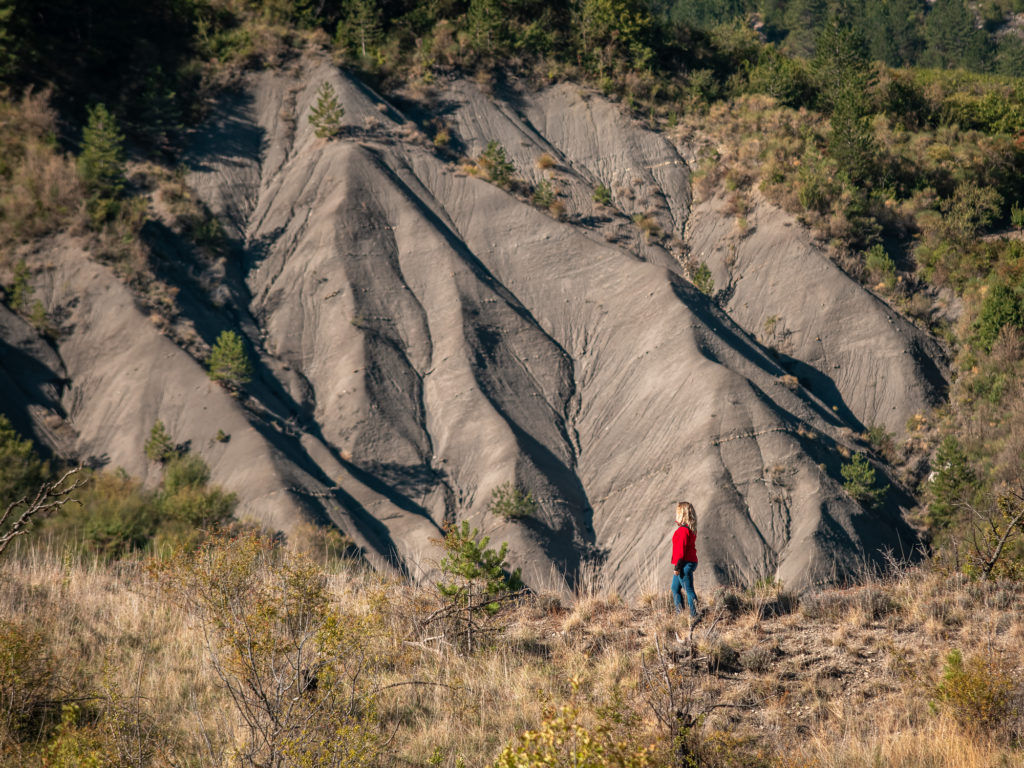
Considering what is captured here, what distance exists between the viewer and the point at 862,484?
1288 inches

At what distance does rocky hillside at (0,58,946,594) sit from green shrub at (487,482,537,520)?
0.49 metres

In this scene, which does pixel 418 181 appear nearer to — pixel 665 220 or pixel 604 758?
pixel 665 220

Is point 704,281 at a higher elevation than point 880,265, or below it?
below

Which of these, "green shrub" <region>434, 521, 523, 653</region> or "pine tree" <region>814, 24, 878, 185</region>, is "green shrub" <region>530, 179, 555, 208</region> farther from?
"green shrub" <region>434, 521, 523, 653</region>

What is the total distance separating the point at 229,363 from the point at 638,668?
32.5 m

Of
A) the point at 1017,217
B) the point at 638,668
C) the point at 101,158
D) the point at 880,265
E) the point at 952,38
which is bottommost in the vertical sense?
the point at 880,265

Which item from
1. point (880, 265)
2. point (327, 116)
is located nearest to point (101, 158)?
point (327, 116)

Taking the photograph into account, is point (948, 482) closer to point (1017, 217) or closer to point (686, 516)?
point (1017, 217)

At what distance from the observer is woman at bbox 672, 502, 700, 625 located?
37.0 ft

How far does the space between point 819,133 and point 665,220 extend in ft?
37.3

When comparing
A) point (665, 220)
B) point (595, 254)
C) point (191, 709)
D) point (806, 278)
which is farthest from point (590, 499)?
point (191, 709)

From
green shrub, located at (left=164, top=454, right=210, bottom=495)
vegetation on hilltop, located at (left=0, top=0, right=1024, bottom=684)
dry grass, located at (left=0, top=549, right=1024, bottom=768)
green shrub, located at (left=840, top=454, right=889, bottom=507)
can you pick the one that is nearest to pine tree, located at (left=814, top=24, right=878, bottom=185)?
vegetation on hilltop, located at (left=0, top=0, right=1024, bottom=684)

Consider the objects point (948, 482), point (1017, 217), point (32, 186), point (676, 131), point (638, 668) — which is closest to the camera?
point (638, 668)

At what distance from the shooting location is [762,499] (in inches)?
1257
